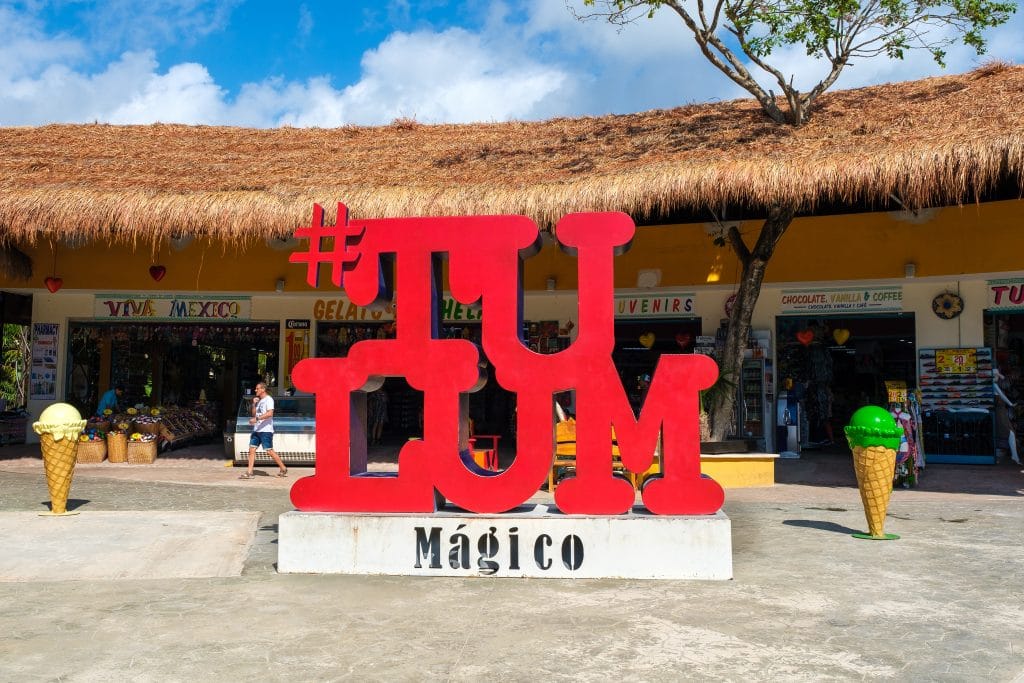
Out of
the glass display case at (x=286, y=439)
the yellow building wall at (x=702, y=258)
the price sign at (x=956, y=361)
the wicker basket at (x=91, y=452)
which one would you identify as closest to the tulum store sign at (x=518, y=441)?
the glass display case at (x=286, y=439)

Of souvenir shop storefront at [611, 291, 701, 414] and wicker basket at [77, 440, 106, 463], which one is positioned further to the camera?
souvenir shop storefront at [611, 291, 701, 414]

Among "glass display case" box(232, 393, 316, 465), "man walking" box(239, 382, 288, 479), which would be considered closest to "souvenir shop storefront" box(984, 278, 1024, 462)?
"glass display case" box(232, 393, 316, 465)

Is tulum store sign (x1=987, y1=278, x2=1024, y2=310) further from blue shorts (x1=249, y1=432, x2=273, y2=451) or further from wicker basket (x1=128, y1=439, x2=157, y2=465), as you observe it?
wicker basket (x1=128, y1=439, x2=157, y2=465)

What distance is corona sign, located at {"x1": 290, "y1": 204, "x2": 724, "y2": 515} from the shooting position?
6.11 metres

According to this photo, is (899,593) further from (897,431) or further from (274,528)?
(274,528)

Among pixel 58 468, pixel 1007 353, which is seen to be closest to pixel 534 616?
pixel 58 468

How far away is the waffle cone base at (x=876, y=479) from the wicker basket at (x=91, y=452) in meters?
10.7

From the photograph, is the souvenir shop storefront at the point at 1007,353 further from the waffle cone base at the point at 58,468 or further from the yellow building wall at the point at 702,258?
the waffle cone base at the point at 58,468

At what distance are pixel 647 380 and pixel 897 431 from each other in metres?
6.80

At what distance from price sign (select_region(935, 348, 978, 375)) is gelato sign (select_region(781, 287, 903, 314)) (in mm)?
895

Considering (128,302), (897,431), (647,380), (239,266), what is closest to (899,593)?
(897,431)

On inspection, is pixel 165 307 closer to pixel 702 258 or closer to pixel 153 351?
pixel 153 351

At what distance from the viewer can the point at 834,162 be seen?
10070 mm

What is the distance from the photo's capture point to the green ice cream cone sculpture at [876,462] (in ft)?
23.0
